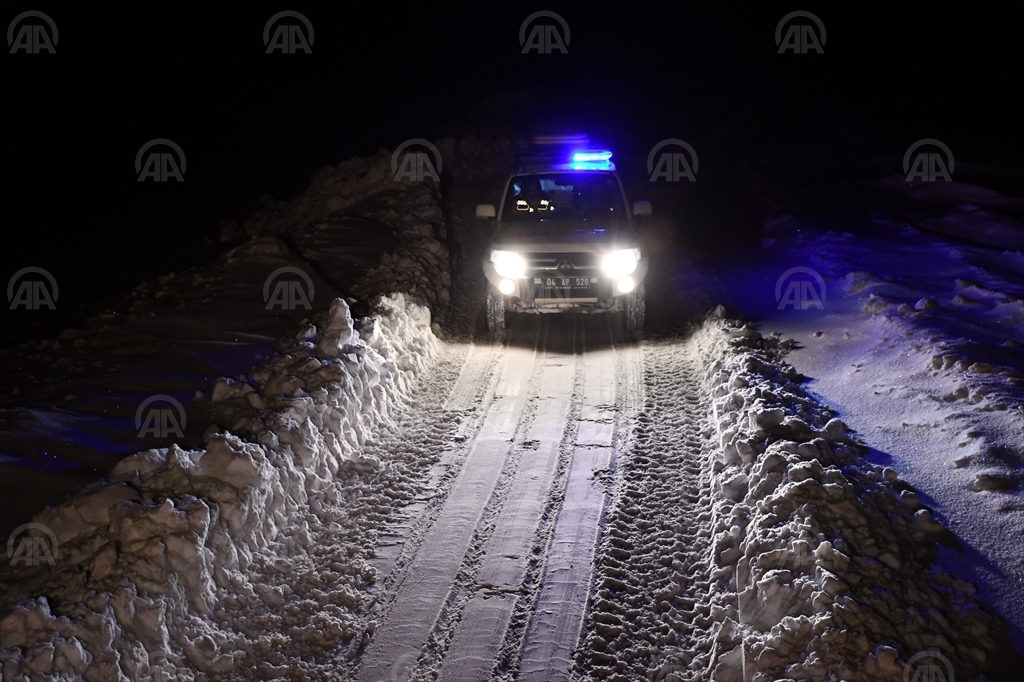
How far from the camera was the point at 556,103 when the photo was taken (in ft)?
106

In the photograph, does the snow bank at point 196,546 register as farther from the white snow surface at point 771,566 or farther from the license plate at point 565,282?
the license plate at point 565,282

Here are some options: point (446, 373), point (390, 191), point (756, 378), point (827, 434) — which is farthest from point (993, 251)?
point (390, 191)

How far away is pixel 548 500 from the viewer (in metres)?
6.29

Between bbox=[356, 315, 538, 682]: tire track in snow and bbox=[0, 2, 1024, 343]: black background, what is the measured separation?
7694mm

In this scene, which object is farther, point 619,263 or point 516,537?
point 619,263

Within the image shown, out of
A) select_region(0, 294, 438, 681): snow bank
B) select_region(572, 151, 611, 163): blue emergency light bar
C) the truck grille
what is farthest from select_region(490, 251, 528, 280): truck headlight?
select_region(0, 294, 438, 681): snow bank

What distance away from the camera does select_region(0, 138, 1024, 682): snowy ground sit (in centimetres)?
443

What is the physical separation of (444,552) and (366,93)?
33431mm

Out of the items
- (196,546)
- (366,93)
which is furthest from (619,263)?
(366,93)

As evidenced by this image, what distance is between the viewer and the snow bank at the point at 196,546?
4203 mm

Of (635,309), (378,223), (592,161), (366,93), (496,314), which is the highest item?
(366,93)

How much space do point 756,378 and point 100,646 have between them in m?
5.71

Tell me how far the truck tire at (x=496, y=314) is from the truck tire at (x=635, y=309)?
1.59 m

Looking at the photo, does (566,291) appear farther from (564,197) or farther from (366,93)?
(366,93)
